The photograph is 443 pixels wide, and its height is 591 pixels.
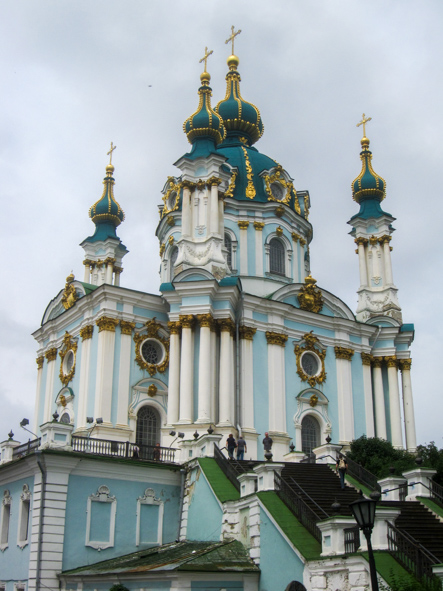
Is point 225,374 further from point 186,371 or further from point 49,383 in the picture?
point 49,383

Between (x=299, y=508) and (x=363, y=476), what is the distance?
4.56 metres

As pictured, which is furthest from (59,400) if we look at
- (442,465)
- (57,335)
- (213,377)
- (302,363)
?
(442,465)

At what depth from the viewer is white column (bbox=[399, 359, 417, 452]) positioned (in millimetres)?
30328

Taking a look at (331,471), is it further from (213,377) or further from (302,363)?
(302,363)

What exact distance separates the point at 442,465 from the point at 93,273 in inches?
743

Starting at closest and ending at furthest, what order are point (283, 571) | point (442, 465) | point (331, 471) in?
point (283, 571), point (331, 471), point (442, 465)

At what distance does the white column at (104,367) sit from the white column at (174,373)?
2013 mm

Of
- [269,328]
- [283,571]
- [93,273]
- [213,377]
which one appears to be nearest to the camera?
[283,571]

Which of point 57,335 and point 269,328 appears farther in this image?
point 57,335

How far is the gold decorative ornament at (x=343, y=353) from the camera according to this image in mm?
29203

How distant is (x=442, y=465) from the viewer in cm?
2161

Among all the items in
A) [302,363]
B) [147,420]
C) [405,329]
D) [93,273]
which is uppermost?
[93,273]

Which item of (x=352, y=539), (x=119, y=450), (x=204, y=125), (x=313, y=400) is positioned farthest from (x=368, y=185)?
(x=352, y=539)

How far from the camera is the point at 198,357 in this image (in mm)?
24516
